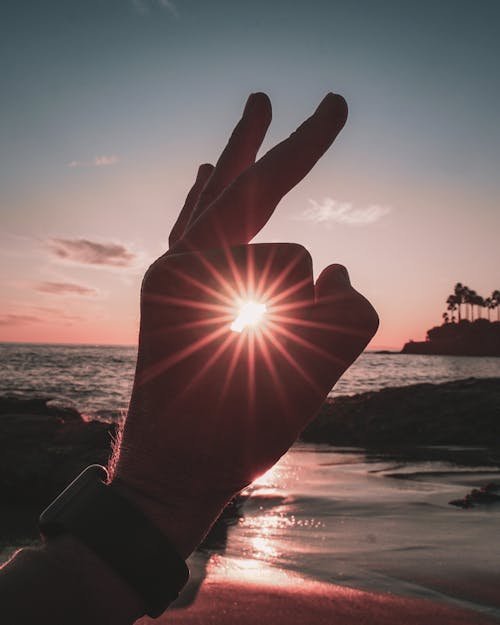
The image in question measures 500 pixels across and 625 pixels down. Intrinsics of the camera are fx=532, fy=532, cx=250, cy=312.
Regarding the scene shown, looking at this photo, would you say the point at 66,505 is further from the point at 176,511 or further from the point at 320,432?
the point at 320,432

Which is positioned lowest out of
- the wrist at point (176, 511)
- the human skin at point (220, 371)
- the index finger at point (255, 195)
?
the wrist at point (176, 511)

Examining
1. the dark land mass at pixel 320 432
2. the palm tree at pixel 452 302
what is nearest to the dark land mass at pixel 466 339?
the palm tree at pixel 452 302

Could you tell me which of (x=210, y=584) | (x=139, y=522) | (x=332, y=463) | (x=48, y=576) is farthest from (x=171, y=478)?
(x=332, y=463)

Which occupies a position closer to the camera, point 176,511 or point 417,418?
point 176,511

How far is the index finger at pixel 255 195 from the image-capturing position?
1067 mm

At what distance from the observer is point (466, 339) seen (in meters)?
110

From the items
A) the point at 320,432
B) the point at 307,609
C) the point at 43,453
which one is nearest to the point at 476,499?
the point at 307,609

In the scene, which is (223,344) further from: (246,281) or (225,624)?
(225,624)

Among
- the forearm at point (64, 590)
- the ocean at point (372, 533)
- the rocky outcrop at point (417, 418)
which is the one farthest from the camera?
the rocky outcrop at point (417, 418)

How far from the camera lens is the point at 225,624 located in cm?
216

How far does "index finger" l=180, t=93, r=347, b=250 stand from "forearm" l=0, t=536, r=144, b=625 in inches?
23.5

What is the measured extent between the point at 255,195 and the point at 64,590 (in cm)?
77

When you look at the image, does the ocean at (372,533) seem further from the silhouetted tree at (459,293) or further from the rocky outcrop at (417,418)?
the silhouetted tree at (459,293)

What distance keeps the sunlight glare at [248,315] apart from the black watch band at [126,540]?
37 cm
